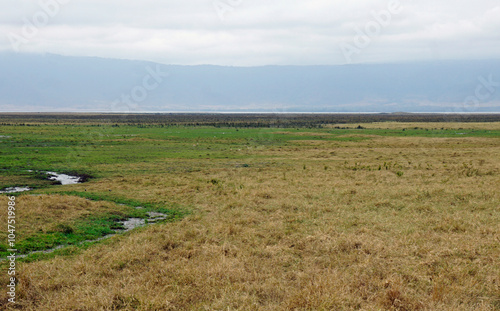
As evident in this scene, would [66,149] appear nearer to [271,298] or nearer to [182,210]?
[182,210]

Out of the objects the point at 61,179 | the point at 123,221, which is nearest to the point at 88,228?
the point at 123,221

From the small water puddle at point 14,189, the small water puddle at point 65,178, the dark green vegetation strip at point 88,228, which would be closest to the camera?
the dark green vegetation strip at point 88,228

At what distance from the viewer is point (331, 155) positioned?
4447 centimetres

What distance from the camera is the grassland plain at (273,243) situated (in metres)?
9.45

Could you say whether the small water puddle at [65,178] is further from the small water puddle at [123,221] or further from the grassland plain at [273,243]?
the grassland plain at [273,243]

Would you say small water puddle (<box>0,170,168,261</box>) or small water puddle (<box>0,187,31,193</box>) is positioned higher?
small water puddle (<box>0,187,31,193</box>)

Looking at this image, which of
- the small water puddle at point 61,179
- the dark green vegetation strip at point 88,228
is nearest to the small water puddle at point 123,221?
the small water puddle at point 61,179

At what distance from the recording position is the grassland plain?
9.45m

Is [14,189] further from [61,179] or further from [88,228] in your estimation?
[88,228]

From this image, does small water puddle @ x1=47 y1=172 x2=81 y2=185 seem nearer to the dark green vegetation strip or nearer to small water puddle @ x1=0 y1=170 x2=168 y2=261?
small water puddle @ x1=0 y1=170 x2=168 y2=261

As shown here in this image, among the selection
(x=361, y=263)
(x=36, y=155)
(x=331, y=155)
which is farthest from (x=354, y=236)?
(x=36, y=155)

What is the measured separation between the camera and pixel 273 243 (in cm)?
1395

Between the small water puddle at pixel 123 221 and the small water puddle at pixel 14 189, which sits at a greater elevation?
the small water puddle at pixel 14 189

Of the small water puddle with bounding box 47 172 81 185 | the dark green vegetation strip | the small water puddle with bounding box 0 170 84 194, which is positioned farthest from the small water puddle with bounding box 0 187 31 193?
the dark green vegetation strip
